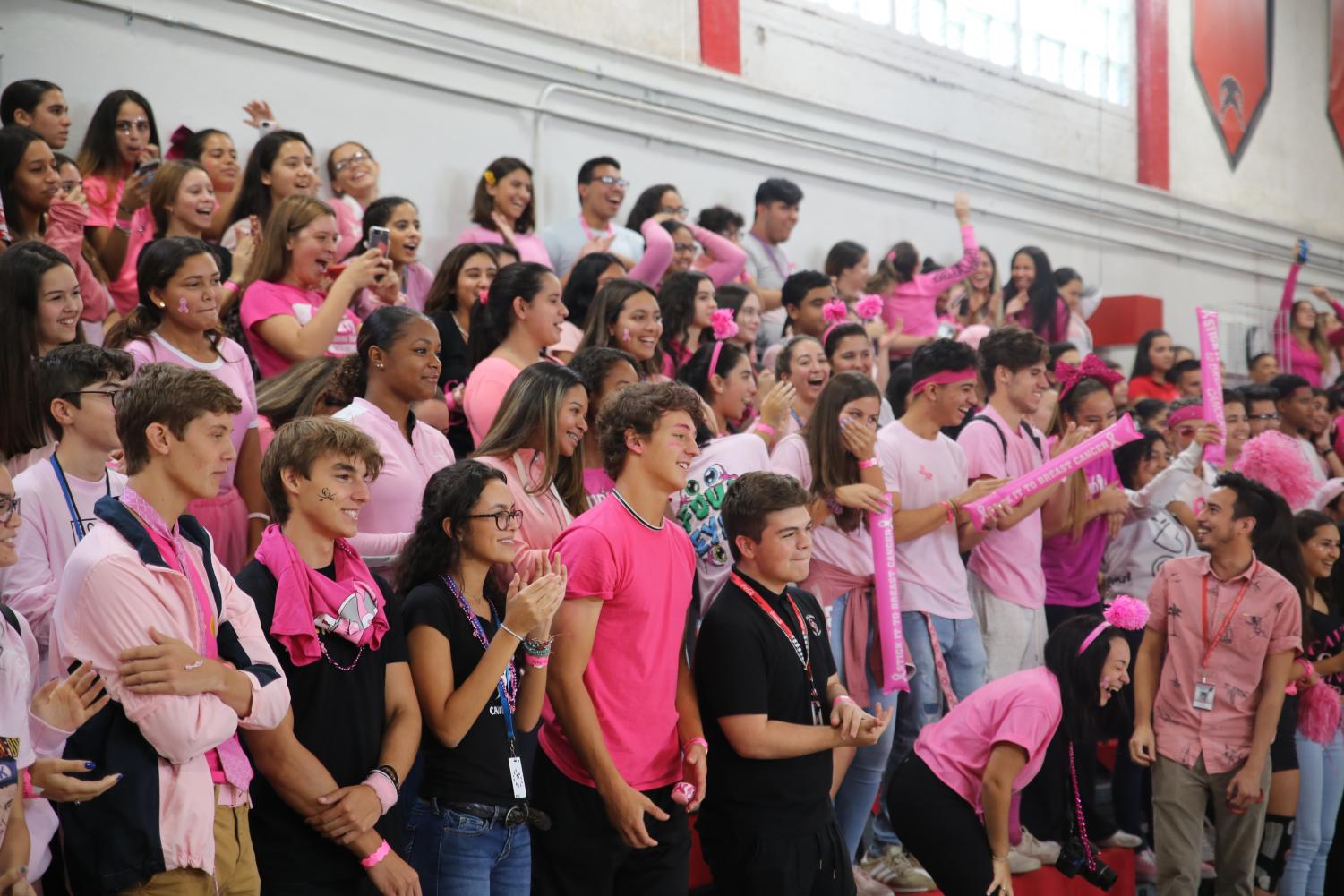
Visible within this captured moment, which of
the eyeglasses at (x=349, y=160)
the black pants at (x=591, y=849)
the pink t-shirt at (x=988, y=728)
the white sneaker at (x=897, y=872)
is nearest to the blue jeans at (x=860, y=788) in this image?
the pink t-shirt at (x=988, y=728)

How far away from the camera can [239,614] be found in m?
2.76

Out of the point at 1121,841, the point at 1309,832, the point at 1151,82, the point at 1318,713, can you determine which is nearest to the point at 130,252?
the point at 1121,841

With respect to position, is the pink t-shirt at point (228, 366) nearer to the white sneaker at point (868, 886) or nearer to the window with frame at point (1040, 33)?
the white sneaker at point (868, 886)

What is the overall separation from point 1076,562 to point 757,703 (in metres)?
2.71

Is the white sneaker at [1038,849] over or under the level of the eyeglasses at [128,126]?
under

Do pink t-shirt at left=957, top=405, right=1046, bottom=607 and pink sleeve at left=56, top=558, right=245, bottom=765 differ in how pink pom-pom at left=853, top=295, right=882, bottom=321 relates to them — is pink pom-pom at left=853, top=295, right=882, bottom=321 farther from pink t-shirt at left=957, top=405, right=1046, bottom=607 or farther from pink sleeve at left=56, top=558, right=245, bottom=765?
pink sleeve at left=56, top=558, right=245, bottom=765

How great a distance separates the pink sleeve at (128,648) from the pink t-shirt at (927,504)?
2.80 meters

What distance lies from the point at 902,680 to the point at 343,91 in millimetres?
4441

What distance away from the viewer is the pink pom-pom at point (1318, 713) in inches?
222

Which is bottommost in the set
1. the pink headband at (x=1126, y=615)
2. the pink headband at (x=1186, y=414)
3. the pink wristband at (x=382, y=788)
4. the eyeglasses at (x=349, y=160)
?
the pink wristband at (x=382, y=788)

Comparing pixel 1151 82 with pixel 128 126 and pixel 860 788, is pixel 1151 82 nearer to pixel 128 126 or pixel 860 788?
pixel 128 126

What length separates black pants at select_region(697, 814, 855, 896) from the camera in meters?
3.62

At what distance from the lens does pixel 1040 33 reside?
12523 millimetres

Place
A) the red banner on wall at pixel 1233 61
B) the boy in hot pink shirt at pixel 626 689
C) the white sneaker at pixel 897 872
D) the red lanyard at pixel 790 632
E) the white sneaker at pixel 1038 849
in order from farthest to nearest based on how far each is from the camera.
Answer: the red banner on wall at pixel 1233 61 → the white sneaker at pixel 1038 849 → the white sneaker at pixel 897 872 → the red lanyard at pixel 790 632 → the boy in hot pink shirt at pixel 626 689
